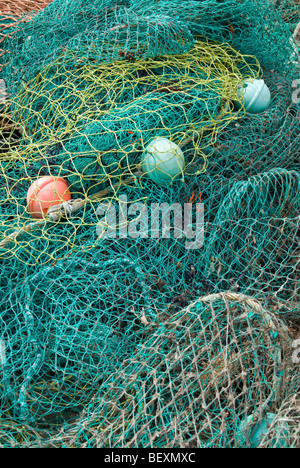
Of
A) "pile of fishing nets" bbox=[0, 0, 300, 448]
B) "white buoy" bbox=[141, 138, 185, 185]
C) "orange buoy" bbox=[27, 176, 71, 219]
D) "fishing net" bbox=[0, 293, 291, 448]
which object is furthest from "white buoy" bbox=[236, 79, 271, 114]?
"fishing net" bbox=[0, 293, 291, 448]

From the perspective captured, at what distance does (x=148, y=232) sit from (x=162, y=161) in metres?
0.38

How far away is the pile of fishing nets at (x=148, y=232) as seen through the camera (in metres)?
1.88

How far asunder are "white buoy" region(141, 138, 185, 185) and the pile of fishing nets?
2cm

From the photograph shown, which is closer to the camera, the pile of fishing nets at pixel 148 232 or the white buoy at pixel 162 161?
the pile of fishing nets at pixel 148 232

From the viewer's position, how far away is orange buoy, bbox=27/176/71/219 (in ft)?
8.07

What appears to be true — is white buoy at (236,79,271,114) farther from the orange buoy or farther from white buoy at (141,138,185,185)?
the orange buoy

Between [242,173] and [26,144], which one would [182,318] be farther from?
[26,144]

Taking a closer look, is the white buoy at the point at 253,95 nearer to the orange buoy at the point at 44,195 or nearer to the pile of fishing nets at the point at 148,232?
the pile of fishing nets at the point at 148,232

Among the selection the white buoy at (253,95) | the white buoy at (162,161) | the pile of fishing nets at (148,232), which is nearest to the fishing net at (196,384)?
the pile of fishing nets at (148,232)

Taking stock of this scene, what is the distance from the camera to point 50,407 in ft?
6.91

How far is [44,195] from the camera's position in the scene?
97.3 inches

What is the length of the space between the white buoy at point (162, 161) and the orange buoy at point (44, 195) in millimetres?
467

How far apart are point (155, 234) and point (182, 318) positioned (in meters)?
0.59

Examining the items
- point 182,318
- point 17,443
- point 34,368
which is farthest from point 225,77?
point 17,443
